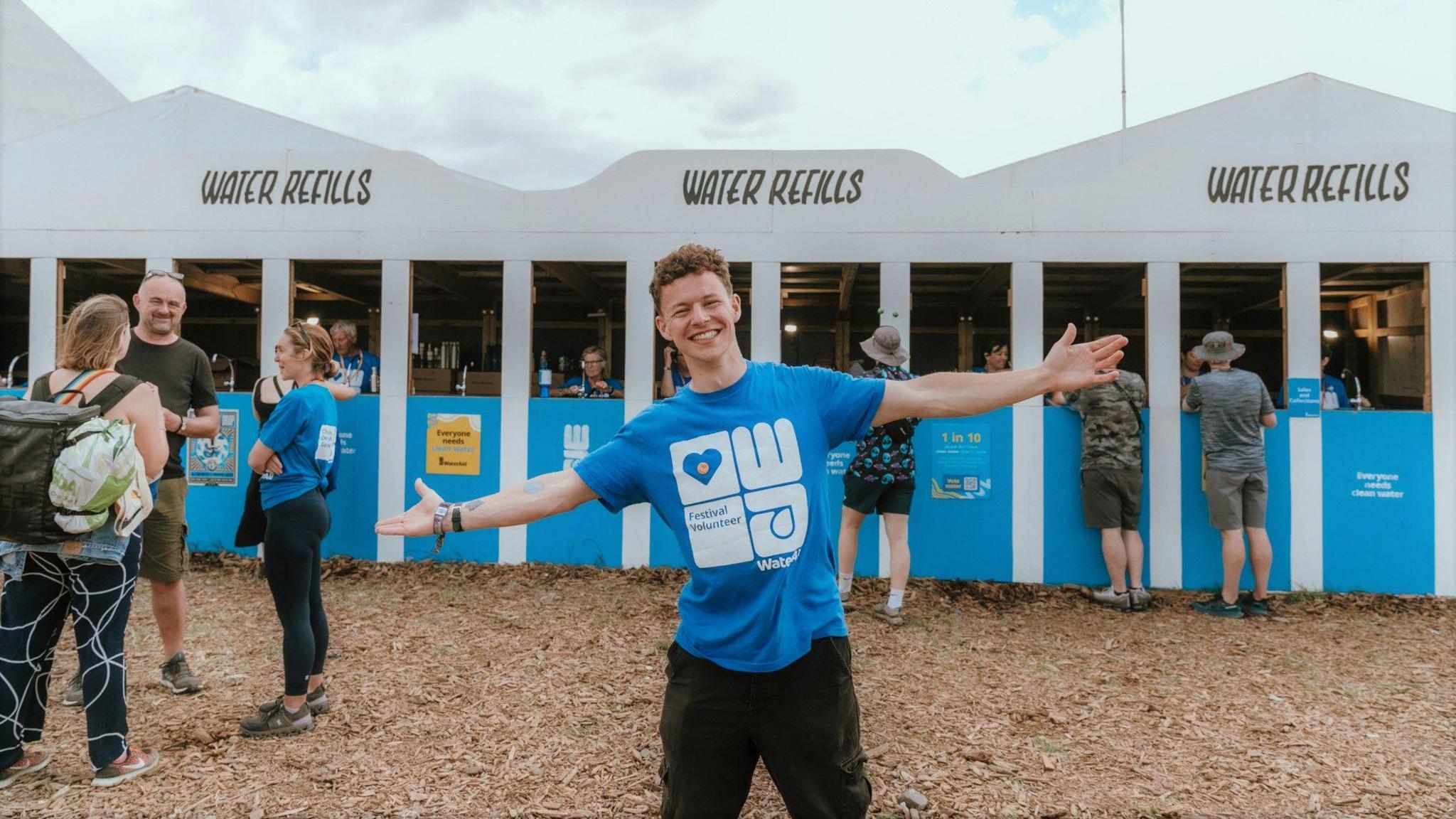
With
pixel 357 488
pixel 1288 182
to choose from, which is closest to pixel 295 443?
pixel 357 488

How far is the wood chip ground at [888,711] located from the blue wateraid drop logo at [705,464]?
1.74 m

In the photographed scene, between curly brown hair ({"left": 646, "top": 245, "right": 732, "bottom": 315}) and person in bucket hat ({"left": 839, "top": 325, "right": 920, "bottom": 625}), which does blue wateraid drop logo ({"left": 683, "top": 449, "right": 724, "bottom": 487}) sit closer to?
curly brown hair ({"left": 646, "top": 245, "right": 732, "bottom": 315})

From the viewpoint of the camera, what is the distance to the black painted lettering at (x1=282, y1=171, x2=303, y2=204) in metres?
6.35

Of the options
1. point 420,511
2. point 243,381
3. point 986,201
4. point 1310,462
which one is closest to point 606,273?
point 986,201

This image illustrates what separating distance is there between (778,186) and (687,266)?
15.3 ft

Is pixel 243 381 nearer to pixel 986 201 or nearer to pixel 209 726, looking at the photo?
pixel 209 726

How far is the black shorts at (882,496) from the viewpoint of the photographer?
194 inches

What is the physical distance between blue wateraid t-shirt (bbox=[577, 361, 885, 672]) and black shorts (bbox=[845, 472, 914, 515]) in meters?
3.26

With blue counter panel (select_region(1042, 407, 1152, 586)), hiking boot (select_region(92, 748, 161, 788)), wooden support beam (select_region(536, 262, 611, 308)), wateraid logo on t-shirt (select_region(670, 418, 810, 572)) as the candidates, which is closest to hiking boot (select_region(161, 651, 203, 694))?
hiking boot (select_region(92, 748, 161, 788))

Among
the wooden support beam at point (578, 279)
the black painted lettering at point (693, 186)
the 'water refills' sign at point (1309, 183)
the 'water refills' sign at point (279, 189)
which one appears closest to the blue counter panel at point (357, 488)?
the 'water refills' sign at point (279, 189)

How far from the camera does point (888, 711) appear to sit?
11.6 ft

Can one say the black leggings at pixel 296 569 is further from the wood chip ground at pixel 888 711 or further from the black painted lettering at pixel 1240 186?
the black painted lettering at pixel 1240 186

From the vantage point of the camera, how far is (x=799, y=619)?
164 centimetres

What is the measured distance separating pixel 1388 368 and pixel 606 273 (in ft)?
28.5
